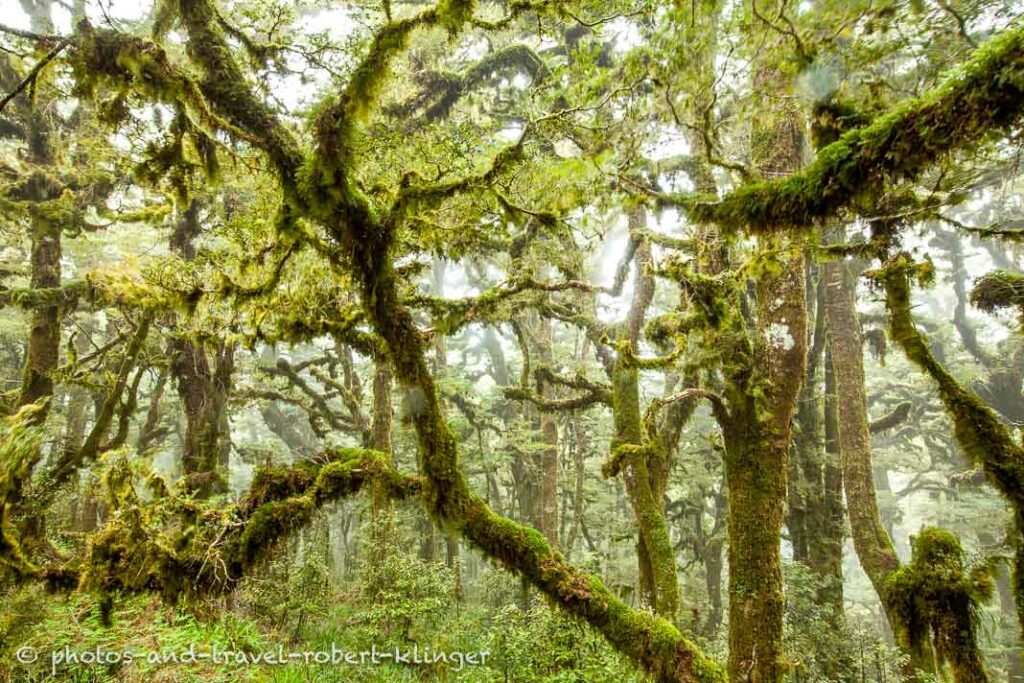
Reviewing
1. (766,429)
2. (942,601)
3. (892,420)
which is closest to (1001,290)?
(766,429)

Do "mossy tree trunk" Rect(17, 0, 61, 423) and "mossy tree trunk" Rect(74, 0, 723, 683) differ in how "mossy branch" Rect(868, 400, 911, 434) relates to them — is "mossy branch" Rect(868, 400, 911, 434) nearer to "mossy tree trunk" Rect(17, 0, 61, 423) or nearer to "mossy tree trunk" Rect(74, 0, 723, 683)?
"mossy tree trunk" Rect(74, 0, 723, 683)

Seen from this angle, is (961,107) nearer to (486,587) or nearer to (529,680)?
(529,680)

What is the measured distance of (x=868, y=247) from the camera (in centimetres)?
449

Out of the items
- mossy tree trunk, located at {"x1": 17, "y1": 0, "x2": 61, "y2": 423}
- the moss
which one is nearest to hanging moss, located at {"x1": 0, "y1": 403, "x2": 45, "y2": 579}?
mossy tree trunk, located at {"x1": 17, "y1": 0, "x2": 61, "y2": 423}

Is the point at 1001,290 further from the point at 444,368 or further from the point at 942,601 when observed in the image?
the point at 444,368

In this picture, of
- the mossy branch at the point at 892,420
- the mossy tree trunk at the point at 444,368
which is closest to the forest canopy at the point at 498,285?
the mossy tree trunk at the point at 444,368


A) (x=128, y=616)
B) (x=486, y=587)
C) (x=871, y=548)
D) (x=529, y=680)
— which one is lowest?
(x=486, y=587)

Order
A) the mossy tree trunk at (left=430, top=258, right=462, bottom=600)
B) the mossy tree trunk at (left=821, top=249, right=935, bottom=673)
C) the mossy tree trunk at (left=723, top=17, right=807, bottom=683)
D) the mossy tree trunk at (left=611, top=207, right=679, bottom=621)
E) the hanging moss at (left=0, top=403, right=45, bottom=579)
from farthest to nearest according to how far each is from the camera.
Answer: the mossy tree trunk at (left=430, top=258, right=462, bottom=600) < the mossy tree trunk at (left=821, top=249, right=935, bottom=673) < the mossy tree trunk at (left=611, top=207, right=679, bottom=621) < the mossy tree trunk at (left=723, top=17, right=807, bottom=683) < the hanging moss at (left=0, top=403, right=45, bottom=579)

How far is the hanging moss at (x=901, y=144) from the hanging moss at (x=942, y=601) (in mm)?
3317

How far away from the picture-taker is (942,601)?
4.18 m

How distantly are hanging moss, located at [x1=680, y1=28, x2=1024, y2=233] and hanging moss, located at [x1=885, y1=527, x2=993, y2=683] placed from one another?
332 centimetres

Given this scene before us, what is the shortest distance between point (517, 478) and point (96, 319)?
16473mm

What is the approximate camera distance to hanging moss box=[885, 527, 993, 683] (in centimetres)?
404

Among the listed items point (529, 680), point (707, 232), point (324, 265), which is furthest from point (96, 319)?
point (707, 232)
